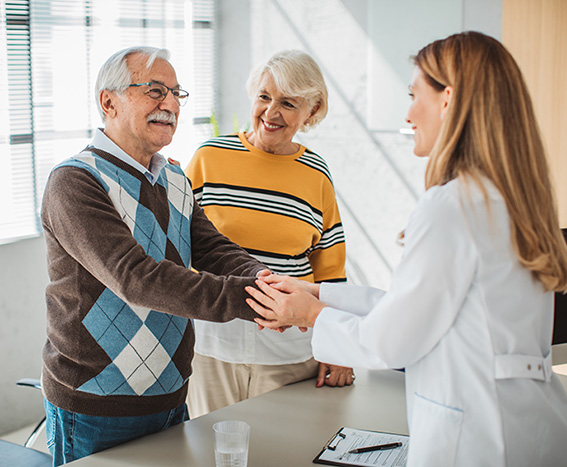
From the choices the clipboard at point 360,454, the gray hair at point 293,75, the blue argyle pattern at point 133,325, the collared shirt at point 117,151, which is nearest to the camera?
the clipboard at point 360,454

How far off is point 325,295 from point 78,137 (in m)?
3.18

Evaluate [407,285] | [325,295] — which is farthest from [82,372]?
[407,285]

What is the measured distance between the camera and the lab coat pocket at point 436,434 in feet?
4.24

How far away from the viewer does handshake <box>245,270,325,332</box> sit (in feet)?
5.89

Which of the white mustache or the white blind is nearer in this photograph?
the white mustache

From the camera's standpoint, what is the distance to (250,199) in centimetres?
237

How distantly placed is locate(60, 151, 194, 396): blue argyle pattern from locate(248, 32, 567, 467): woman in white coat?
0.65 metres

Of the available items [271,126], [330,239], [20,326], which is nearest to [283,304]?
[330,239]

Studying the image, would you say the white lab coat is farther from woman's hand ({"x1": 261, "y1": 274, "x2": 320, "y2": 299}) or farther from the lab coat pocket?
woman's hand ({"x1": 261, "y1": 274, "x2": 320, "y2": 299})

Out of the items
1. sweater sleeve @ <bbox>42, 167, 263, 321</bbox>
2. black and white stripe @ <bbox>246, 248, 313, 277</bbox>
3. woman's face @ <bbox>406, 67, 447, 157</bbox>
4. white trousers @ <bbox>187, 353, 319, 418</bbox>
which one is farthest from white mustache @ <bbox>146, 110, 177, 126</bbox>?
white trousers @ <bbox>187, 353, 319, 418</bbox>

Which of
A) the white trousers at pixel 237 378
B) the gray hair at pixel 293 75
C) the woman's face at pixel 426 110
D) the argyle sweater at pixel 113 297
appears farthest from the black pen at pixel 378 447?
the gray hair at pixel 293 75

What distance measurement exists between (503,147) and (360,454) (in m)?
0.82

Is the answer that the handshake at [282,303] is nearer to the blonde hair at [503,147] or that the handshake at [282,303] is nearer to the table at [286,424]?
the table at [286,424]

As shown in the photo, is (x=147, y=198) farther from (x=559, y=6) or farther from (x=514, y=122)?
(x=559, y=6)
